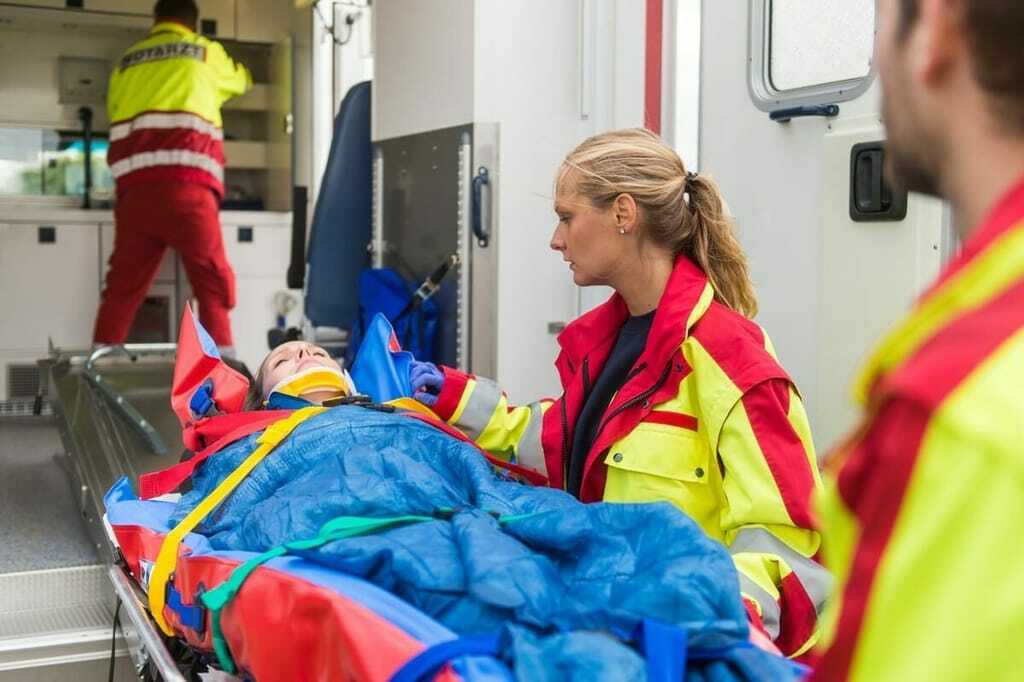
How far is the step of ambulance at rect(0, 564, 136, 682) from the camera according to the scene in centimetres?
271

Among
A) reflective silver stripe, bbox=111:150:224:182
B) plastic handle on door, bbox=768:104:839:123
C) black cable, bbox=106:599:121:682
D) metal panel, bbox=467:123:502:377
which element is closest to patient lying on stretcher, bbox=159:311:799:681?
black cable, bbox=106:599:121:682

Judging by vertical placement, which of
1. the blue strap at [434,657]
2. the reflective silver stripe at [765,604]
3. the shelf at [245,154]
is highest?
the shelf at [245,154]

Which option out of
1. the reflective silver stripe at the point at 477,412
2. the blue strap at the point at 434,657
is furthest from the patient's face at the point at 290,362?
the blue strap at the point at 434,657

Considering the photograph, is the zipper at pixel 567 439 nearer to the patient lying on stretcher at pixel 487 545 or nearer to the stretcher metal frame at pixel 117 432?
the patient lying on stretcher at pixel 487 545

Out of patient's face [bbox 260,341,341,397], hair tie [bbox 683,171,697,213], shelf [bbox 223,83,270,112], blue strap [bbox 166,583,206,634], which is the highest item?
shelf [bbox 223,83,270,112]

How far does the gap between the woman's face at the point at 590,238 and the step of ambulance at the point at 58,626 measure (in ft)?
4.54

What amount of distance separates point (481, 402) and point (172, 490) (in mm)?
717

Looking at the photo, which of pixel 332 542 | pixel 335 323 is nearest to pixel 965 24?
pixel 332 542

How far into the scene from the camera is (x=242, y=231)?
6750 millimetres

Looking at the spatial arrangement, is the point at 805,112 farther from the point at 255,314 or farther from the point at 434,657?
the point at 255,314

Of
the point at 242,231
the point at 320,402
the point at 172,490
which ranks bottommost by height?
the point at 172,490

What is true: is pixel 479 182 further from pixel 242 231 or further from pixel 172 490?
pixel 242 231

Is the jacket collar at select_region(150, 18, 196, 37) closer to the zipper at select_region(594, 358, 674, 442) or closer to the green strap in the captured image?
the zipper at select_region(594, 358, 674, 442)

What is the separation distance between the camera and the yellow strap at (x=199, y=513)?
2201 mm
